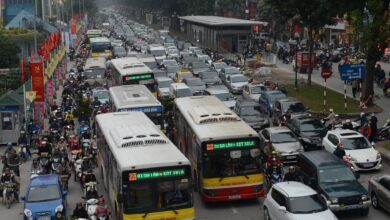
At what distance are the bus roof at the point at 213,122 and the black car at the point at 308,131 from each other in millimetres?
5166

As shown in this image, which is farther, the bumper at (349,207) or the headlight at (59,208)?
the headlight at (59,208)

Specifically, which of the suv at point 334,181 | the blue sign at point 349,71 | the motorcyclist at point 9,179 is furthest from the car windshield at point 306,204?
the blue sign at point 349,71

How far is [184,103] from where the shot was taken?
91.5 ft

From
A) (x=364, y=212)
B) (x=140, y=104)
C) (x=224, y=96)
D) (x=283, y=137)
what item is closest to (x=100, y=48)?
(x=224, y=96)

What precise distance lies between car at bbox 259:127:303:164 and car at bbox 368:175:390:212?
5627 mm

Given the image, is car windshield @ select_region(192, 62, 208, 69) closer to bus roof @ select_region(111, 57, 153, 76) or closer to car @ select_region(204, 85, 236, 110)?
bus roof @ select_region(111, 57, 153, 76)

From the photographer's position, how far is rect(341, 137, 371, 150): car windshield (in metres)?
26.4

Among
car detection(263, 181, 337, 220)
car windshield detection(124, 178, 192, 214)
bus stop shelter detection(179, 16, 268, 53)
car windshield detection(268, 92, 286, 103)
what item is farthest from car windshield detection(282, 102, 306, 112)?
bus stop shelter detection(179, 16, 268, 53)

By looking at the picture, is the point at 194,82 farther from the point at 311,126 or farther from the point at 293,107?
the point at 311,126

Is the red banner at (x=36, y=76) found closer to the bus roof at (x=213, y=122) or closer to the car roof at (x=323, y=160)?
the bus roof at (x=213, y=122)

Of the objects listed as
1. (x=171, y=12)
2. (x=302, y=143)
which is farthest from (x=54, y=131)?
(x=171, y=12)

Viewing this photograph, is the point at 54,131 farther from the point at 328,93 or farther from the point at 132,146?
the point at 328,93

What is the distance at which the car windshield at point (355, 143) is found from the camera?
2637 centimetres

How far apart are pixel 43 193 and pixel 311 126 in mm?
14200
